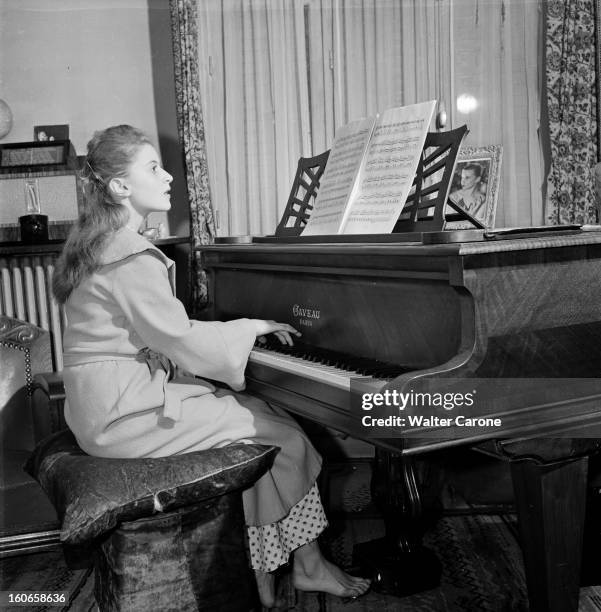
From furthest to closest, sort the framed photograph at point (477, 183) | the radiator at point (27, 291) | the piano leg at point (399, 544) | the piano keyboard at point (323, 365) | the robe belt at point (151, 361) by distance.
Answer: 1. the radiator at point (27, 291)
2. the framed photograph at point (477, 183)
3. the piano leg at point (399, 544)
4. the robe belt at point (151, 361)
5. the piano keyboard at point (323, 365)

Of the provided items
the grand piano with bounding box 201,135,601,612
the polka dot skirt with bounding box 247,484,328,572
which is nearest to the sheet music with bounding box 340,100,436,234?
the grand piano with bounding box 201,135,601,612

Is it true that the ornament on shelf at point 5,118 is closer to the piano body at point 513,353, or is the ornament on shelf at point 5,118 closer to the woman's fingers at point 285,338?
the woman's fingers at point 285,338

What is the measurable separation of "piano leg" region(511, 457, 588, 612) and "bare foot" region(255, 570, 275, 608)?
900mm

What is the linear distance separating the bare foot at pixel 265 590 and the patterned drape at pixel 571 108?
2.57 m

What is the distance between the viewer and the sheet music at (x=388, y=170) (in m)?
2.02

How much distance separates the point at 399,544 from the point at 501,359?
102 centimetres

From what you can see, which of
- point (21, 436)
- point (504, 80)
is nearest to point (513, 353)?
point (21, 436)

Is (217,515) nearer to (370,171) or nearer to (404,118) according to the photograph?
(370,171)

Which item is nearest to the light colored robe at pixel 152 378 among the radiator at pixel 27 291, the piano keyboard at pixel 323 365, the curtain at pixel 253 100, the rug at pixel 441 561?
the piano keyboard at pixel 323 365

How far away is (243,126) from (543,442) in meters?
2.92

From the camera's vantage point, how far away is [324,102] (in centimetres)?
406

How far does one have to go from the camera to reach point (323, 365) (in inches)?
77.6

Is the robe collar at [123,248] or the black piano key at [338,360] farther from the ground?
the robe collar at [123,248]

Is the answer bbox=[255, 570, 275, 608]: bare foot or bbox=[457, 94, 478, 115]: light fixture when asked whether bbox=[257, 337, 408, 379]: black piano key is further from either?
bbox=[457, 94, 478, 115]: light fixture
